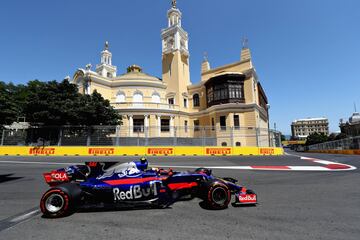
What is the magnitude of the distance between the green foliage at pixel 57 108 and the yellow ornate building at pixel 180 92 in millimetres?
8301

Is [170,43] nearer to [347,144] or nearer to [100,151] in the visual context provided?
[100,151]

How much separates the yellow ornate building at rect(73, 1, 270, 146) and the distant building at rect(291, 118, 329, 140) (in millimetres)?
167710

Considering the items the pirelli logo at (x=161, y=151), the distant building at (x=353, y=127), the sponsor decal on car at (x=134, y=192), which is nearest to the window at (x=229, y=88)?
the pirelli logo at (x=161, y=151)

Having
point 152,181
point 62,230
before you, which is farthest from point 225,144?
point 62,230

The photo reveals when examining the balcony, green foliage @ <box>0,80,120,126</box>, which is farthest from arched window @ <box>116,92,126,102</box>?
green foliage @ <box>0,80,120,126</box>

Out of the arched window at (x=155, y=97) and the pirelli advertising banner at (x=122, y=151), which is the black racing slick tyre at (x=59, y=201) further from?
the arched window at (x=155, y=97)

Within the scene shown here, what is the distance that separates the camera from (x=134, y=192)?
13.6 feet

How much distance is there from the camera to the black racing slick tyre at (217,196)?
4215 mm

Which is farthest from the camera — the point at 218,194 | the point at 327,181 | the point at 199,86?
the point at 199,86

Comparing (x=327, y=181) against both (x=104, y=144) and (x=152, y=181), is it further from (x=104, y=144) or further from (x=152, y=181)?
(x=104, y=144)

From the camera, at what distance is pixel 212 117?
3666 cm

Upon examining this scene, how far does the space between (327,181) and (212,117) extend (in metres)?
29.8

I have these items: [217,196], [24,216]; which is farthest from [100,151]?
[217,196]

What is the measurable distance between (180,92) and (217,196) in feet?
122
